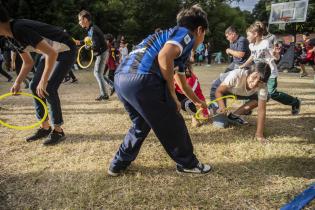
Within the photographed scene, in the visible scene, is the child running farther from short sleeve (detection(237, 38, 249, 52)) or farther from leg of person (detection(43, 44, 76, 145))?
leg of person (detection(43, 44, 76, 145))

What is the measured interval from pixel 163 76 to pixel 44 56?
6.71 ft

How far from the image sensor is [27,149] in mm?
3959

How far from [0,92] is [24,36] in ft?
22.1

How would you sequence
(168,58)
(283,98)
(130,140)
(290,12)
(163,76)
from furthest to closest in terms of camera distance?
1. (290,12)
2. (283,98)
3. (130,140)
4. (163,76)
5. (168,58)

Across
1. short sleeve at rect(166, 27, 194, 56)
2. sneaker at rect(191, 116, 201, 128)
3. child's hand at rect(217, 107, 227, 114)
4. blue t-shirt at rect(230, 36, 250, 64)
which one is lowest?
sneaker at rect(191, 116, 201, 128)

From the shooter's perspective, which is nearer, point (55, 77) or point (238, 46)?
point (55, 77)

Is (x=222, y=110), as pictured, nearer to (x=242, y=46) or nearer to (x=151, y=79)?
(x=242, y=46)

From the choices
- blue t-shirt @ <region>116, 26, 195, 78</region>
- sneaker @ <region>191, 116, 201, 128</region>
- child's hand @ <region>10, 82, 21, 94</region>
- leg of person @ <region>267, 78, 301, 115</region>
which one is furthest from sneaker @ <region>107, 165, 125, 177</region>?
leg of person @ <region>267, 78, 301, 115</region>

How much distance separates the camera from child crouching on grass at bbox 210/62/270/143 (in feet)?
12.9

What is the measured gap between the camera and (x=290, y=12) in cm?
1983

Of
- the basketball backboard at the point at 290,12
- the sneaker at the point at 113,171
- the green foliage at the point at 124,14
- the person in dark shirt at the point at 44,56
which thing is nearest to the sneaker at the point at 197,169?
the sneaker at the point at 113,171

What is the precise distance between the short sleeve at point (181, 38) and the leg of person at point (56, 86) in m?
1.96

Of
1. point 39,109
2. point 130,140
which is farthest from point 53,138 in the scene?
point 130,140

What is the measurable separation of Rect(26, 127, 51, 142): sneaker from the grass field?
0.34 feet
